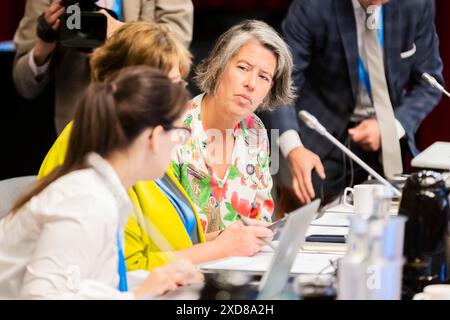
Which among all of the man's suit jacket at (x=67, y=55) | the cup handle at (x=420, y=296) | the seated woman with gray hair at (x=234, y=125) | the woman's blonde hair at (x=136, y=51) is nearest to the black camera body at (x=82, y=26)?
the man's suit jacket at (x=67, y=55)

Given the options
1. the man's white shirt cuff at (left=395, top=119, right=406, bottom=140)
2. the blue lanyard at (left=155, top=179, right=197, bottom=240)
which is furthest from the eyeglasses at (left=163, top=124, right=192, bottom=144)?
the man's white shirt cuff at (left=395, top=119, right=406, bottom=140)

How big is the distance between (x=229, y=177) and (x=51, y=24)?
0.74m

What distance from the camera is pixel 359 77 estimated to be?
3395mm

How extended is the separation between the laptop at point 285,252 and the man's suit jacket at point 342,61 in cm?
158

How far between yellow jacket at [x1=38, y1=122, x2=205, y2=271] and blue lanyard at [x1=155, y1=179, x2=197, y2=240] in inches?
1.0

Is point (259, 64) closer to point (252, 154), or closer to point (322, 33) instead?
point (252, 154)

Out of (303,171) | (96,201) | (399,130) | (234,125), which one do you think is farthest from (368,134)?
(96,201)

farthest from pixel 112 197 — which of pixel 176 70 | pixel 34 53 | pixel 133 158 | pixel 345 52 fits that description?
pixel 345 52

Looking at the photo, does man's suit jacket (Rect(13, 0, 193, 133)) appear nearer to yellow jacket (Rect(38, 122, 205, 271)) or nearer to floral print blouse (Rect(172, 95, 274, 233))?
floral print blouse (Rect(172, 95, 274, 233))

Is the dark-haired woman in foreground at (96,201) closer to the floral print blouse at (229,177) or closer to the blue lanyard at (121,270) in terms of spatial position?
the blue lanyard at (121,270)

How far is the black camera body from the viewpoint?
107 inches

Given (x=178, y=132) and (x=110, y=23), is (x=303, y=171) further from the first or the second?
(x=178, y=132)

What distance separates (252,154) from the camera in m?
2.73

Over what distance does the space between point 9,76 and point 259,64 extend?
1.44 meters
